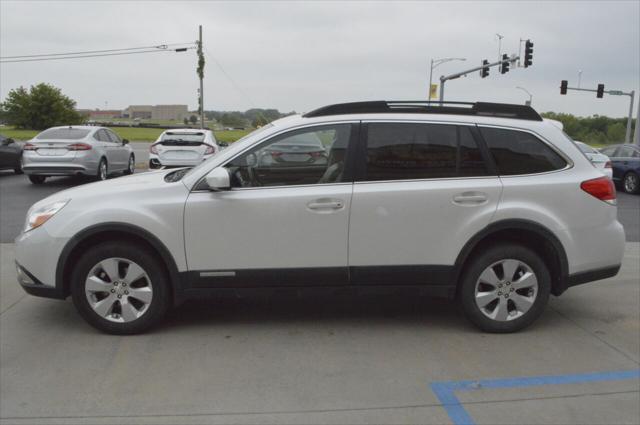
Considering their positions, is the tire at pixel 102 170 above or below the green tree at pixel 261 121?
below

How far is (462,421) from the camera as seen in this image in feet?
11.1

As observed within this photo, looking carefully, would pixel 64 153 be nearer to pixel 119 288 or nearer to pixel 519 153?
A: pixel 119 288

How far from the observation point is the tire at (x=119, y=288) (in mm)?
4609

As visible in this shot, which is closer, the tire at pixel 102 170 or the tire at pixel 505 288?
the tire at pixel 505 288

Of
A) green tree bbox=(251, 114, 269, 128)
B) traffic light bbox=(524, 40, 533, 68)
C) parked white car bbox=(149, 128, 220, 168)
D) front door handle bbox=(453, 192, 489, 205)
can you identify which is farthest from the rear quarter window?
traffic light bbox=(524, 40, 533, 68)

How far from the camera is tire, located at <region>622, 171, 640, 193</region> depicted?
16344 millimetres

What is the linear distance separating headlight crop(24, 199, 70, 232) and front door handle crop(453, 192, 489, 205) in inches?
119

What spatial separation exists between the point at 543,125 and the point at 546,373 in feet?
6.55

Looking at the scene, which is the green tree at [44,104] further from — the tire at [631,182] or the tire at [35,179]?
the tire at [631,182]

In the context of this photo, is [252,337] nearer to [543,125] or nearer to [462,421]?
[462,421]

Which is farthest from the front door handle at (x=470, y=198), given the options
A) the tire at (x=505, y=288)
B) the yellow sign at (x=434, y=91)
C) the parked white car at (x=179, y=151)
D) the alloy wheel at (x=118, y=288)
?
the yellow sign at (x=434, y=91)

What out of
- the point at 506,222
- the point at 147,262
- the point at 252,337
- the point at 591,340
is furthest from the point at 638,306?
the point at 147,262

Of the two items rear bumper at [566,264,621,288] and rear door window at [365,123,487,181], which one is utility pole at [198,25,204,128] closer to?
rear door window at [365,123,487,181]

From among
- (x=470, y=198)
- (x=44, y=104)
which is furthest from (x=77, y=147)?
(x=44, y=104)
